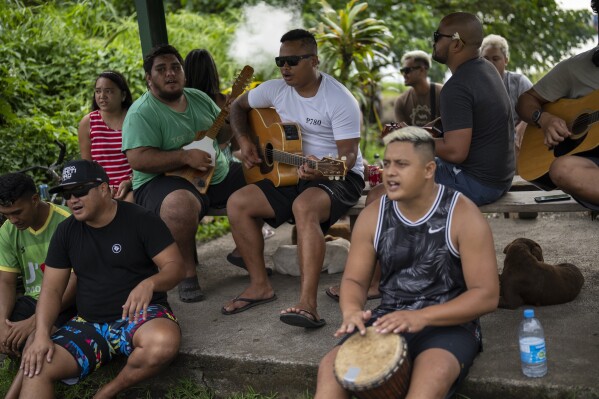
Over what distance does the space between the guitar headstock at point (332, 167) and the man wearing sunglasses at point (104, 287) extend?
1080mm

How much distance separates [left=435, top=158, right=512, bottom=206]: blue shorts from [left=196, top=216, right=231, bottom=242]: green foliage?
3322 millimetres

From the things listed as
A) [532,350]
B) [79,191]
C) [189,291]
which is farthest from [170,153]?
[532,350]

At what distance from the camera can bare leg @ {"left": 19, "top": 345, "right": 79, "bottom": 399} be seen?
13.1ft

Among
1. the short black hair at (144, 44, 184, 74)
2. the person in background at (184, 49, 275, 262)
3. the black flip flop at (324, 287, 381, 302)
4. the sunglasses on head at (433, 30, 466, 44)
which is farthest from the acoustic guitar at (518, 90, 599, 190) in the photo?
the short black hair at (144, 44, 184, 74)

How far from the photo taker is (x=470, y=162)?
4773 mm

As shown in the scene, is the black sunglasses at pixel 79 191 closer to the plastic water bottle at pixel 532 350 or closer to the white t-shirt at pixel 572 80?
the plastic water bottle at pixel 532 350

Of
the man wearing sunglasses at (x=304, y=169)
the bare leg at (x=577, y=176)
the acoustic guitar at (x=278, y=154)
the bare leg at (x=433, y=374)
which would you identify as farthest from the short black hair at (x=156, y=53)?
the bare leg at (x=433, y=374)

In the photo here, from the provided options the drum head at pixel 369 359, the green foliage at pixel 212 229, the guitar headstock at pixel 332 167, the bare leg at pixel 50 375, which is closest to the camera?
the drum head at pixel 369 359

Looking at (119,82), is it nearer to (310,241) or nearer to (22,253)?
(22,253)

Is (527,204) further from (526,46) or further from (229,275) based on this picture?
(526,46)

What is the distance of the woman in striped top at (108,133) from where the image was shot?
19.4 ft

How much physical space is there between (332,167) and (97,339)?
1.70 m

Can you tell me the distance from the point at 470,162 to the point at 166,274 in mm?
1928

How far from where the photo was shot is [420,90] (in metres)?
7.13
